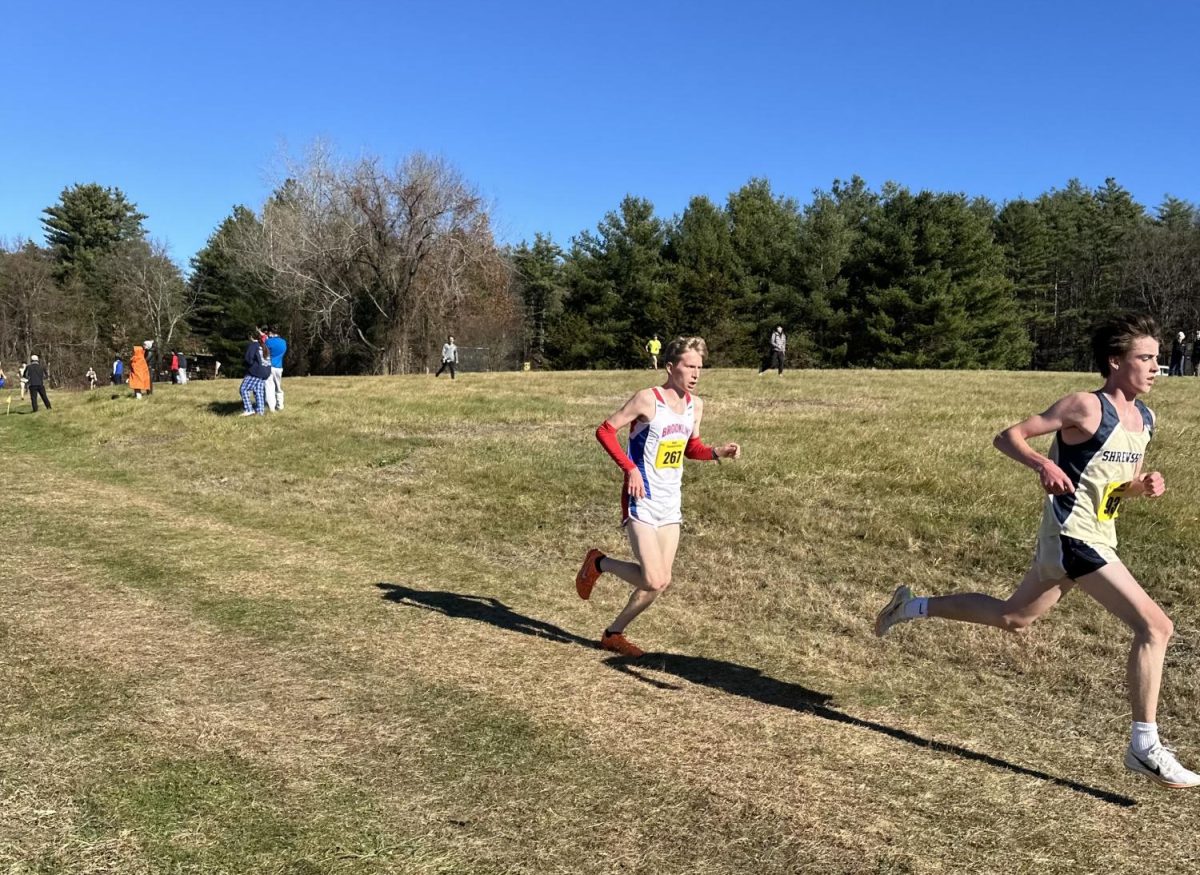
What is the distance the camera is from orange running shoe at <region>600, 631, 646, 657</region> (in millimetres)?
5812

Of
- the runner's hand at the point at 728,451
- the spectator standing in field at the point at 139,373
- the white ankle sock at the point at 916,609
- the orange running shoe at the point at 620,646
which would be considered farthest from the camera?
the spectator standing in field at the point at 139,373

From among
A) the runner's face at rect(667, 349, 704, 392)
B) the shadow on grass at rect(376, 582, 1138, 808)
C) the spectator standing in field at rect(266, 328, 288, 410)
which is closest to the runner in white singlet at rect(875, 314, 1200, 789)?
the shadow on grass at rect(376, 582, 1138, 808)

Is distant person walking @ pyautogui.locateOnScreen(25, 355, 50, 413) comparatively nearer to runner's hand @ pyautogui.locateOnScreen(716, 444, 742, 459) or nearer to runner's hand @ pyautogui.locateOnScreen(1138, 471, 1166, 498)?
runner's hand @ pyautogui.locateOnScreen(716, 444, 742, 459)

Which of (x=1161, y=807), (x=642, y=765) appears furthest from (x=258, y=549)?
(x=1161, y=807)

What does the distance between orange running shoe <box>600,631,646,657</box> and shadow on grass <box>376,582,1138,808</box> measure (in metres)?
0.04

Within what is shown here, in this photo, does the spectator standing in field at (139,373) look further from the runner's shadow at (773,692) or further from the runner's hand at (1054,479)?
the runner's hand at (1054,479)

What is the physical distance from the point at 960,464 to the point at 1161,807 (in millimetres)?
7033

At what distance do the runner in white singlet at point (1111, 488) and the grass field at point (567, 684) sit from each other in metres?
0.47

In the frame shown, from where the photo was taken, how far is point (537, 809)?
12.0 feet

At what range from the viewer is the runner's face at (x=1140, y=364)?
12.5 ft

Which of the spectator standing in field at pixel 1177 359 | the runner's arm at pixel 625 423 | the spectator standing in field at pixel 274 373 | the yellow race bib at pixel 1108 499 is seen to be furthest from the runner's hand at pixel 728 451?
the spectator standing in field at pixel 1177 359

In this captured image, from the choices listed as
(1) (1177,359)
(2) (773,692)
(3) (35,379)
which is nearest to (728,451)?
(2) (773,692)

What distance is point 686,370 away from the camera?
5332 mm

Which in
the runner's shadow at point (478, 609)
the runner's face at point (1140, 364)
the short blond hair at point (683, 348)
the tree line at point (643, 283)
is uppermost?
the tree line at point (643, 283)
